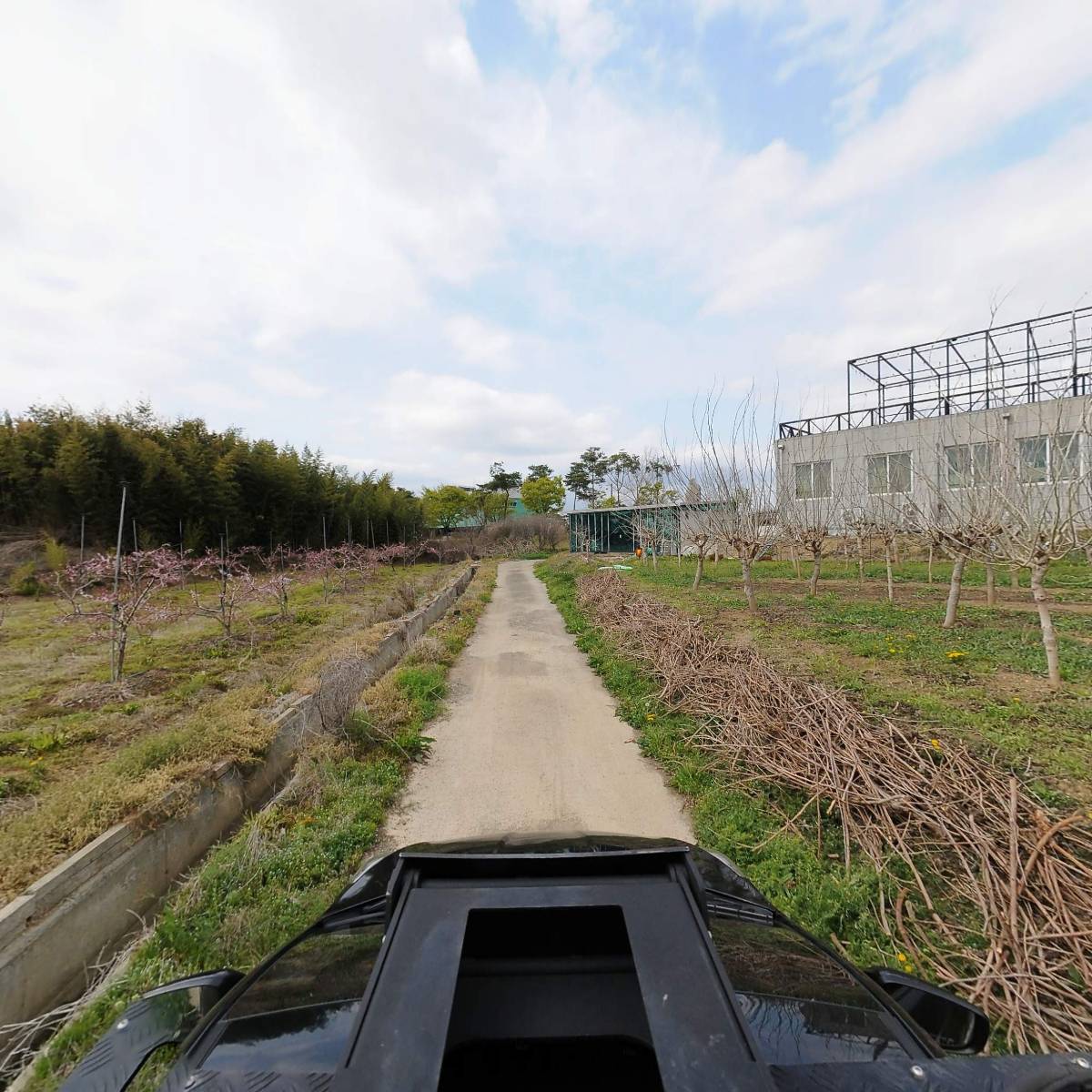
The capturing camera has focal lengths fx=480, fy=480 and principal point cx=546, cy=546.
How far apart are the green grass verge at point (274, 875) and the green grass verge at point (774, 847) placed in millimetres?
2393

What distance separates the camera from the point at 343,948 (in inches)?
47.0

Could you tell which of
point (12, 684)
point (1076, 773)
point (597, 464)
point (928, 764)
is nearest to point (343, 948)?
point (928, 764)

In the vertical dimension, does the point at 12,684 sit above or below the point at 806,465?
below

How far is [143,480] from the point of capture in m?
14.4

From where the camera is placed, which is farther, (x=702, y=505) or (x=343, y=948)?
(x=702, y=505)

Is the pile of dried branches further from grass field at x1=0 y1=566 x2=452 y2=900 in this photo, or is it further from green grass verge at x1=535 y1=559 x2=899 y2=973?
grass field at x1=0 y1=566 x2=452 y2=900

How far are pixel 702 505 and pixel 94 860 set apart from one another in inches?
510

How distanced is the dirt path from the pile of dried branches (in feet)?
2.75

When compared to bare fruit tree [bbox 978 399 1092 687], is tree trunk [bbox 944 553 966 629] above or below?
below

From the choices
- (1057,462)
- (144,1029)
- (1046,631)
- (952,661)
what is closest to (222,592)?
(144,1029)

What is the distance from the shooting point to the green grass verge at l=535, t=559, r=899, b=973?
2443mm

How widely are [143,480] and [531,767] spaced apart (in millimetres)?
16025

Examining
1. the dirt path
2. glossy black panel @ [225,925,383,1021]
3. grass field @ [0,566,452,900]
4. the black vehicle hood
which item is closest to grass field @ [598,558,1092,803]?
the dirt path

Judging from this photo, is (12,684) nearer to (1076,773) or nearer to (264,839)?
(264,839)
